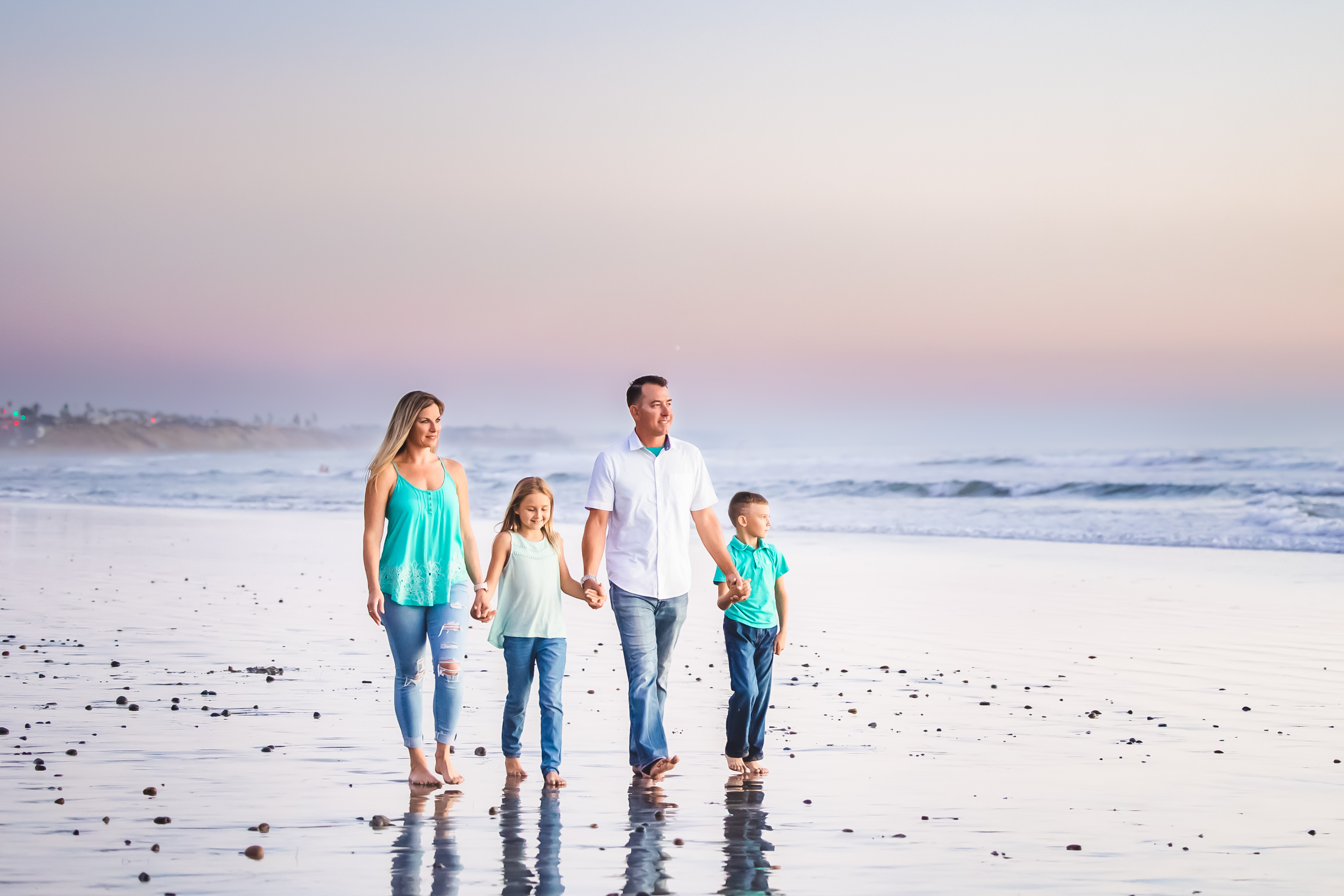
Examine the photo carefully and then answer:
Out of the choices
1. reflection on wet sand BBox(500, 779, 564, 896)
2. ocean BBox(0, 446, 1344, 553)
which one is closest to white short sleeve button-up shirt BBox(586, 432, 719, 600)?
reflection on wet sand BBox(500, 779, 564, 896)

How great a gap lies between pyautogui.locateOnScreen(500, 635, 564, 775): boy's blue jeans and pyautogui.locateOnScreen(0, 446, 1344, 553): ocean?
801 inches

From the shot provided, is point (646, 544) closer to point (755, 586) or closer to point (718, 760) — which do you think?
point (755, 586)

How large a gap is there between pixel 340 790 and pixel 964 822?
2.78 meters

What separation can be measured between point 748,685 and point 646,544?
0.91m

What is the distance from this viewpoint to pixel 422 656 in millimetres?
6824

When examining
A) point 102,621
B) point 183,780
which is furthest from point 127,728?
point 102,621

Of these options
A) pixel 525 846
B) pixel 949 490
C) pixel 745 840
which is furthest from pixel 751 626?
pixel 949 490

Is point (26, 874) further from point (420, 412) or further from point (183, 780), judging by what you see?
point (420, 412)

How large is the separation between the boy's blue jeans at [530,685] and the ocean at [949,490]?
2035 cm

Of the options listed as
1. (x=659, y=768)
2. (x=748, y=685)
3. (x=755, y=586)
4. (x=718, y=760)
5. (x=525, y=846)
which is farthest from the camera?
(x=718, y=760)

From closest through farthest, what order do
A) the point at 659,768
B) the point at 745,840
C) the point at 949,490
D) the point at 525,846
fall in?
1. the point at 525,846
2. the point at 745,840
3. the point at 659,768
4. the point at 949,490

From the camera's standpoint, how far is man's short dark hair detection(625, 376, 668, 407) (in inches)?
271

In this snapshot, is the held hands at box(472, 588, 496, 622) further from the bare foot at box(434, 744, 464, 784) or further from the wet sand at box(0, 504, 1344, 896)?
the wet sand at box(0, 504, 1344, 896)

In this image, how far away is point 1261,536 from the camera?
25.6 metres
